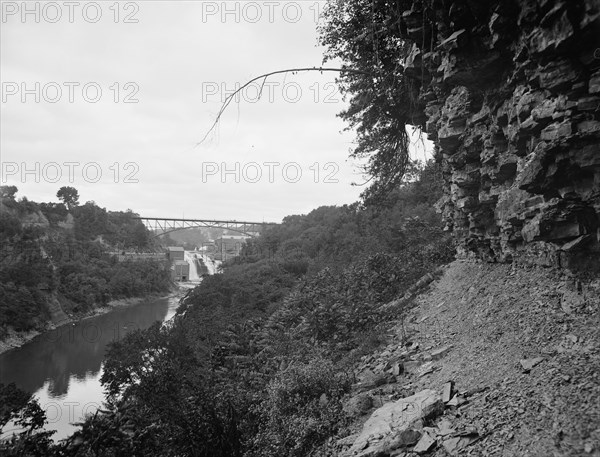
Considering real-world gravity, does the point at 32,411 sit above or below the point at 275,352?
below

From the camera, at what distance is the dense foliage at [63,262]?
3641cm

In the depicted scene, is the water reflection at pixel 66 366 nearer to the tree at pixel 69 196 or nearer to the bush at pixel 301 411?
the bush at pixel 301 411

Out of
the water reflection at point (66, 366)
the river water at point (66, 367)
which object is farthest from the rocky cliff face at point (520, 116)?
the water reflection at point (66, 366)

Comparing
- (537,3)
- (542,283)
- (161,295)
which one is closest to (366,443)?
(542,283)

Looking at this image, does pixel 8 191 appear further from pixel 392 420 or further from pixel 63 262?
pixel 392 420

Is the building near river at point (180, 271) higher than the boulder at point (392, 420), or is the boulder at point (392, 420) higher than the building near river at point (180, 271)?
the building near river at point (180, 271)

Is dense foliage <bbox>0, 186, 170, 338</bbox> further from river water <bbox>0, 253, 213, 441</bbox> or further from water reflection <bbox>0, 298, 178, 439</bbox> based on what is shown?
water reflection <bbox>0, 298, 178, 439</bbox>

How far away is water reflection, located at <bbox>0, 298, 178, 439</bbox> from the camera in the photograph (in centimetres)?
1842

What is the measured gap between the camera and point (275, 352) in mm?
10398

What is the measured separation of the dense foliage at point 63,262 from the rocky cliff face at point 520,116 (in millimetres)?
36458

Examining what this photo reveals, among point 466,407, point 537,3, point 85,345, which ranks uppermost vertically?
point 537,3

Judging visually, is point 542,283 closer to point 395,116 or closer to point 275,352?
point 395,116

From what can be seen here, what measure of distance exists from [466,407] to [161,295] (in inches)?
2391

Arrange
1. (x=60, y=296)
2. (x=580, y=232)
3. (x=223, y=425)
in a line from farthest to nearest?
(x=60, y=296) < (x=223, y=425) < (x=580, y=232)
